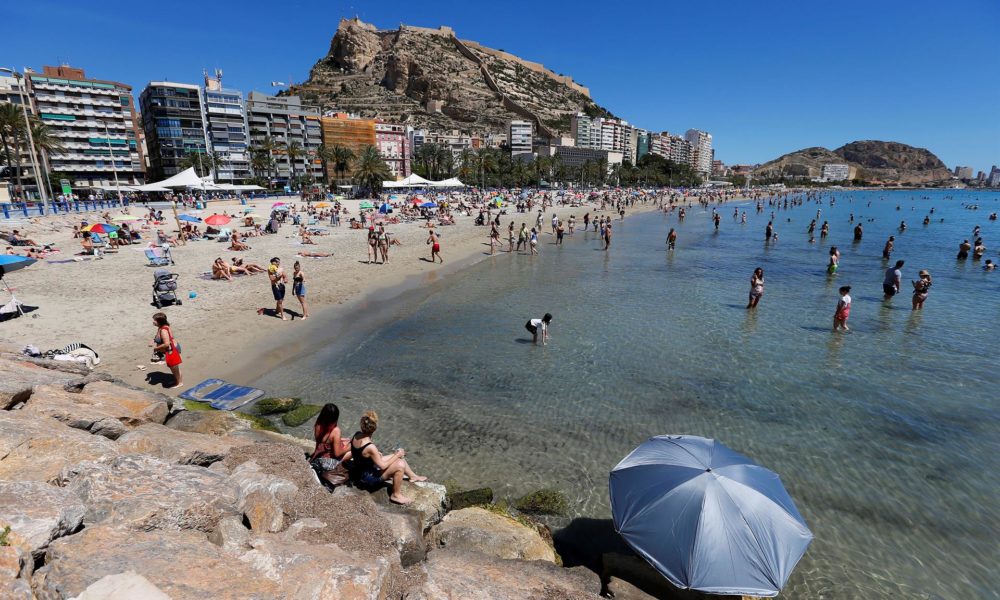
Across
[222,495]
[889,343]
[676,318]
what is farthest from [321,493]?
[889,343]

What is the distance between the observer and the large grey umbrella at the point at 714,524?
408 cm

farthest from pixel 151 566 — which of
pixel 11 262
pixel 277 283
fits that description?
pixel 11 262

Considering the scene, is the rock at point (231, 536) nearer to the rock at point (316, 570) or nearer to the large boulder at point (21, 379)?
the rock at point (316, 570)

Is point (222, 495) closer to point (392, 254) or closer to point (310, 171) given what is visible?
point (392, 254)

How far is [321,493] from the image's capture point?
489 centimetres

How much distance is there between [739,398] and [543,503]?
5.28 m

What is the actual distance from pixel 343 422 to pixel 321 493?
3.78 meters

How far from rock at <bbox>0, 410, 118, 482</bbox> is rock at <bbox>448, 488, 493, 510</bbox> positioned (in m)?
3.89

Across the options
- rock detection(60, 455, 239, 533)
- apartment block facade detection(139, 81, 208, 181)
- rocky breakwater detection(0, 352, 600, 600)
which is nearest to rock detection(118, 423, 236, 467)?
rocky breakwater detection(0, 352, 600, 600)

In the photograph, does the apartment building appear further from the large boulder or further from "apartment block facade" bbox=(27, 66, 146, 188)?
the large boulder

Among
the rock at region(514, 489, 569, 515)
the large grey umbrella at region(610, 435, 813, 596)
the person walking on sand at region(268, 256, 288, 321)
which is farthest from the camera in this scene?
the person walking on sand at region(268, 256, 288, 321)

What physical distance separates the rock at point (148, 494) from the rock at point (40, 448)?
0.91ft

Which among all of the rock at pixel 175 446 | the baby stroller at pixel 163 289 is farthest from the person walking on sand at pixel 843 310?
the baby stroller at pixel 163 289

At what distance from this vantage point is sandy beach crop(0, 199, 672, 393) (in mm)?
10719
